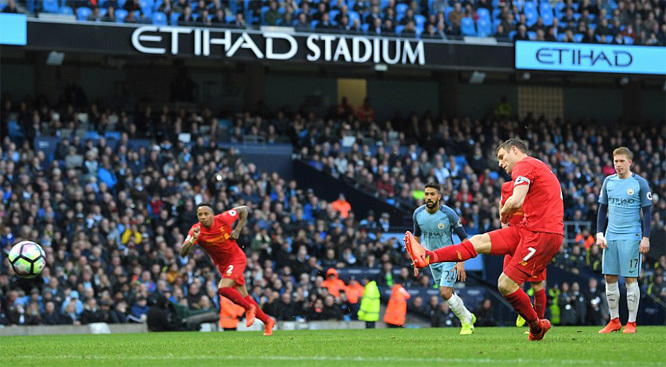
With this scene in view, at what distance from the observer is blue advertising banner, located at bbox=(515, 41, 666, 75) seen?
111ft

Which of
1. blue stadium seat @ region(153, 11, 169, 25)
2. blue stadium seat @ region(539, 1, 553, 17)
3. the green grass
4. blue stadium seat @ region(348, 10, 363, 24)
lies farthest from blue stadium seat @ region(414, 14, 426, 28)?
the green grass

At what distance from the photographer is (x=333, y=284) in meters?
24.8

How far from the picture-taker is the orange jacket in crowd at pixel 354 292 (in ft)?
80.9

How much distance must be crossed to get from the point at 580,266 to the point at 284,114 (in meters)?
10.2

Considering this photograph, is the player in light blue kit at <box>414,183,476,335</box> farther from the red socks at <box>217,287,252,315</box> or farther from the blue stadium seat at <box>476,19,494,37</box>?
the blue stadium seat at <box>476,19,494,37</box>

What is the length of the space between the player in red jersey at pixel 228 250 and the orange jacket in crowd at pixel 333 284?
285 inches

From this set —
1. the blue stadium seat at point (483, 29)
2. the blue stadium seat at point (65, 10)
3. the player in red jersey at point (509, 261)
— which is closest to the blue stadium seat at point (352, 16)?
the blue stadium seat at point (483, 29)

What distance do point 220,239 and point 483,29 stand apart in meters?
18.5

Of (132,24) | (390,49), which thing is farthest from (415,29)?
(132,24)

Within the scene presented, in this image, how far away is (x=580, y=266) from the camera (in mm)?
28203

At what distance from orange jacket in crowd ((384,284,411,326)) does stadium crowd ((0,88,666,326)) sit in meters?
0.82

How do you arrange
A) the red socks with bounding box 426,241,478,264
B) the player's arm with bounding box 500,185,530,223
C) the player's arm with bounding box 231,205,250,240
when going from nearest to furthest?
the player's arm with bounding box 500,185,530,223 → the red socks with bounding box 426,241,478,264 → the player's arm with bounding box 231,205,250,240

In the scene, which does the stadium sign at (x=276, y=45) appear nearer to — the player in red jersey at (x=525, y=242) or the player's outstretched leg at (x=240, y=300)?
the player's outstretched leg at (x=240, y=300)

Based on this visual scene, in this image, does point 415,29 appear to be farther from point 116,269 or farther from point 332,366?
point 332,366
